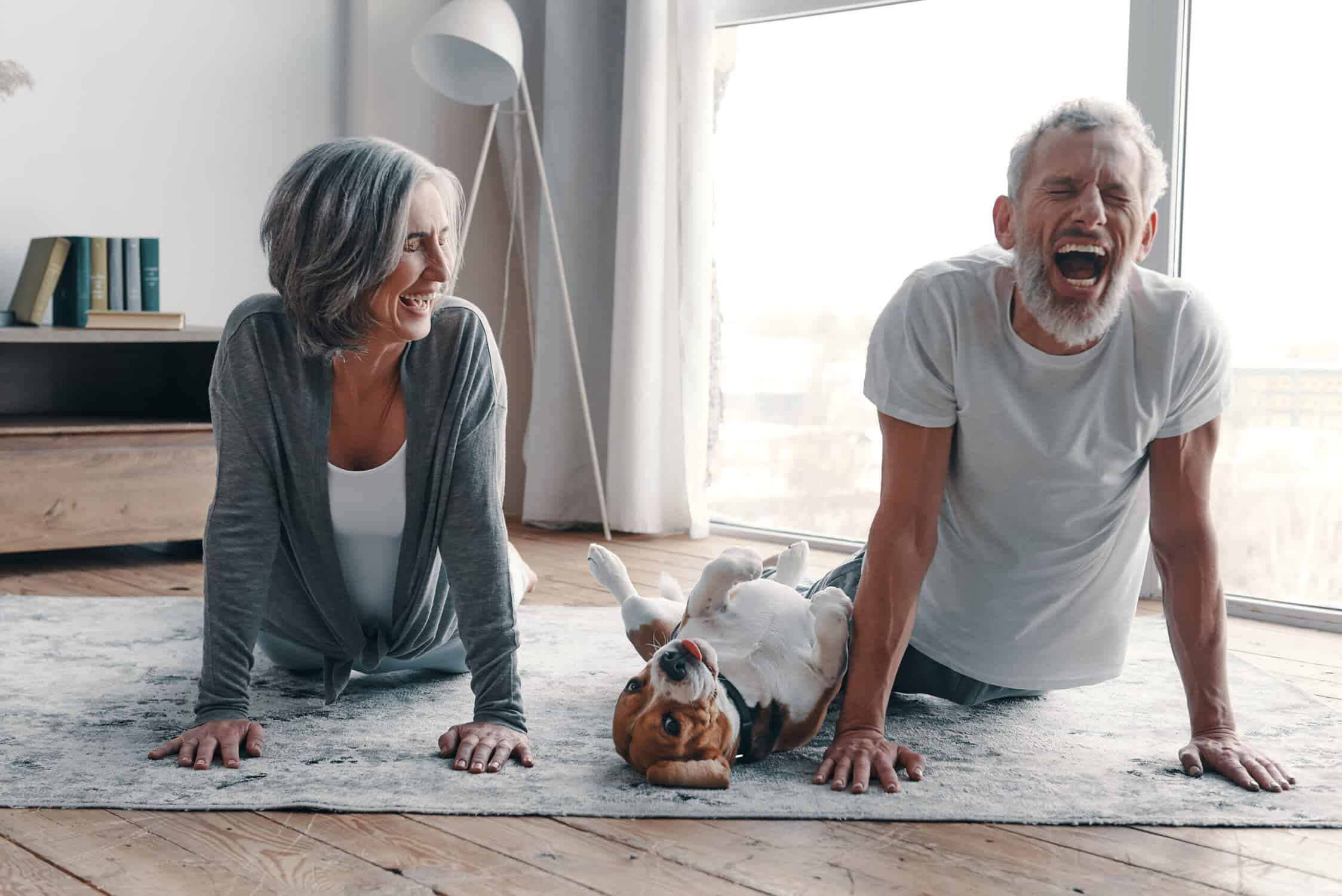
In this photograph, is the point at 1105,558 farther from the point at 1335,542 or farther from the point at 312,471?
the point at 1335,542

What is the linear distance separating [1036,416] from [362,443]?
88cm

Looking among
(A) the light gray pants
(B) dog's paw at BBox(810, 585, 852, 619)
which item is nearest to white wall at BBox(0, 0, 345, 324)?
(A) the light gray pants

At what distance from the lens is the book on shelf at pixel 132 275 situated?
3123 mm

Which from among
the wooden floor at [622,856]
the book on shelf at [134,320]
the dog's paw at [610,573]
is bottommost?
the wooden floor at [622,856]

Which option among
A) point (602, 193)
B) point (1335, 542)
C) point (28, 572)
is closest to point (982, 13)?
point (602, 193)

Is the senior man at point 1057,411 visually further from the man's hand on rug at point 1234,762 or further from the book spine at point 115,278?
the book spine at point 115,278

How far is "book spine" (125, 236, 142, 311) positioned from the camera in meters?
3.12

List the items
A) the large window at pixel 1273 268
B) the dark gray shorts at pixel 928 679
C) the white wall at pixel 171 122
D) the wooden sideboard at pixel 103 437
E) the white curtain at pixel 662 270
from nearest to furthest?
the dark gray shorts at pixel 928 679
the large window at pixel 1273 268
the wooden sideboard at pixel 103 437
the white wall at pixel 171 122
the white curtain at pixel 662 270

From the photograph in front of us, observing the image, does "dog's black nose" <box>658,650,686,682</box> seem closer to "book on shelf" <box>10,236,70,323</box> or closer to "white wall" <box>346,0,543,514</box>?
"book on shelf" <box>10,236,70,323</box>

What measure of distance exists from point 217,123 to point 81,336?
0.88 m

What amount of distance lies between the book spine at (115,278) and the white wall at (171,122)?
315mm

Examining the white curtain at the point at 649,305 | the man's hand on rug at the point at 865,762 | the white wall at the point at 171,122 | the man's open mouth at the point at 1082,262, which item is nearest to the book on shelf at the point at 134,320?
the white wall at the point at 171,122

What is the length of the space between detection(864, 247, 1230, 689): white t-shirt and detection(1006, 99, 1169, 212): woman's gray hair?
0.41ft

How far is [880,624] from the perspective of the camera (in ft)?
5.43
